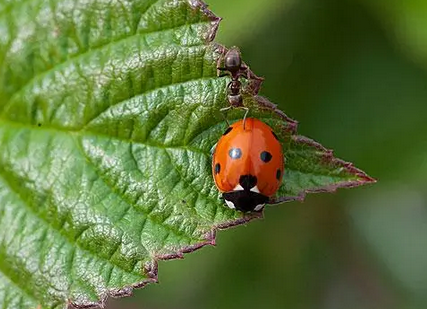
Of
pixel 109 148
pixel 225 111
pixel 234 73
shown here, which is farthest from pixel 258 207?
pixel 109 148

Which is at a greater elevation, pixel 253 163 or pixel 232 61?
pixel 232 61

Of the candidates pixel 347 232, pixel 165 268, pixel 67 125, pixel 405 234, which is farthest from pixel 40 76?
pixel 405 234

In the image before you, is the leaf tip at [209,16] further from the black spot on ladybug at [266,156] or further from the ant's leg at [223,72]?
the black spot on ladybug at [266,156]

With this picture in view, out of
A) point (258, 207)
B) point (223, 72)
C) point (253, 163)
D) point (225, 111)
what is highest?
point (223, 72)

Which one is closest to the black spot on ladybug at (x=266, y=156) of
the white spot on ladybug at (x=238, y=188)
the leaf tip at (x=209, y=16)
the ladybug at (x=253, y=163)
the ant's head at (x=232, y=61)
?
the ladybug at (x=253, y=163)

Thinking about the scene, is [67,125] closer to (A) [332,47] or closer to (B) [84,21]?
(B) [84,21]

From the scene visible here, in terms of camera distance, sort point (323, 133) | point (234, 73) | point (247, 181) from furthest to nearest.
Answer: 1. point (323, 133)
2. point (247, 181)
3. point (234, 73)

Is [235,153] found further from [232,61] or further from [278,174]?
[232,61]
